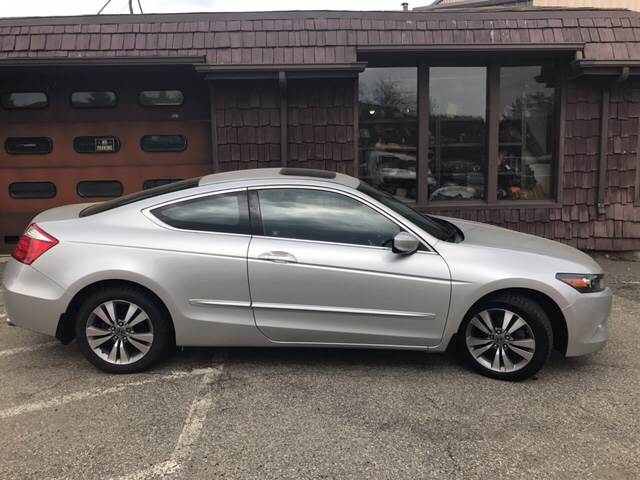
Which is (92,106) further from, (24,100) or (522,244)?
(522,244)

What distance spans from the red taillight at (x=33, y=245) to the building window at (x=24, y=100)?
169 inches

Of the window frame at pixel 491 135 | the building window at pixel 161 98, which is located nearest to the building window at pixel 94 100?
the building window at pixel 161 98

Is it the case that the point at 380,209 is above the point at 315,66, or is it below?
below

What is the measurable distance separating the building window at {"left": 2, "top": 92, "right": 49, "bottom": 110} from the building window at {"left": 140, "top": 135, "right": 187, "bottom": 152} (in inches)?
56.7

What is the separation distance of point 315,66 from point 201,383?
4.56 meters

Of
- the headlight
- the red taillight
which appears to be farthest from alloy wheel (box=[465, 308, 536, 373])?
the red taillight

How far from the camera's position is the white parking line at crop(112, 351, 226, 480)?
2895 millimetres

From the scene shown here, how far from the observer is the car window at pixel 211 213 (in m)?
4.03

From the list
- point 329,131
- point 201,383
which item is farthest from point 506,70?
point 201,383

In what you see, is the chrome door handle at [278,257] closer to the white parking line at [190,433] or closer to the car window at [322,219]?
the car window at [322,219]

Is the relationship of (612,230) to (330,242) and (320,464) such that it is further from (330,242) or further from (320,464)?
(320,464)

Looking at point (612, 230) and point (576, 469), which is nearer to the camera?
point (576, 469)

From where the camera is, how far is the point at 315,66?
23.4 ft

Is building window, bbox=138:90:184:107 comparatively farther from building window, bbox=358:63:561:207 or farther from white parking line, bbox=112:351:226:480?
white parking line, bbox=112:351:226:480
